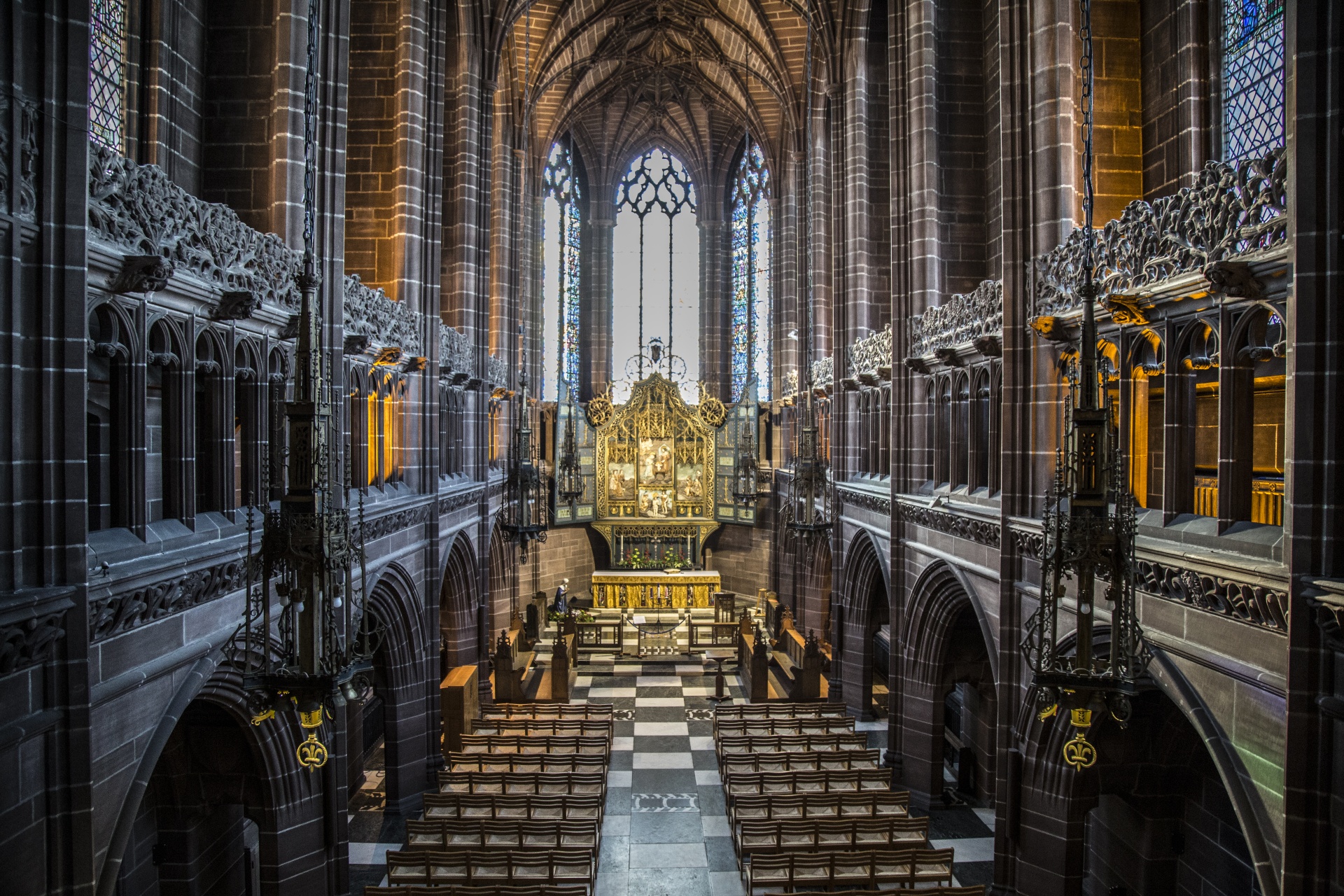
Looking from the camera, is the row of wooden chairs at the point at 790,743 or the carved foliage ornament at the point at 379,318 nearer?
the carved foliage ornament at the point at 379,318

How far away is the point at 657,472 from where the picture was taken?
31.2 m

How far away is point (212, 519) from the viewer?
903 cm

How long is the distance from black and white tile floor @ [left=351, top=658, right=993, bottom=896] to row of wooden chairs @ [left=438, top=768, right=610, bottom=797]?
998 millimetres

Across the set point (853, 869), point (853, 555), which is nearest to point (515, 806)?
point (853, 869)

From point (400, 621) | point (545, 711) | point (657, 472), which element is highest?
point (657, 472)

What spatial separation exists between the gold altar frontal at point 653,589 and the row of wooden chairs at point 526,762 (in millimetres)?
14587

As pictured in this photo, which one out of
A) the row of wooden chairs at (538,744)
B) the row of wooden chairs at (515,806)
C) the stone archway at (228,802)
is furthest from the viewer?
the row of wooden chairs at (538,744)

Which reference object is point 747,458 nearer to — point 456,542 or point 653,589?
point 653,589

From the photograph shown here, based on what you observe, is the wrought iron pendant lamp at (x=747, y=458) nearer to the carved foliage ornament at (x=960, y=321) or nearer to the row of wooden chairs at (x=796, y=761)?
the carved foliage ornament at (x=960, y=321)

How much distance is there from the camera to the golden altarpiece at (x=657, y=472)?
30906mm

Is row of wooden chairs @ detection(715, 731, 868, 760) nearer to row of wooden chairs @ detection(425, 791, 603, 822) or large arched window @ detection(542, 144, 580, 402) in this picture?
row of wooden chairs @ detection(425, 791, 603, 822)

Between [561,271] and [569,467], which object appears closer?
[569,467]

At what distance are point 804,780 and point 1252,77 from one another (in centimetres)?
1091

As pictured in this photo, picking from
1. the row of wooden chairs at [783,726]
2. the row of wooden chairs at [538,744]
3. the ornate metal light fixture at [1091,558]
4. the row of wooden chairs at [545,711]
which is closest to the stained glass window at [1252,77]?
the ornate metal light fixture at [1091,558]
